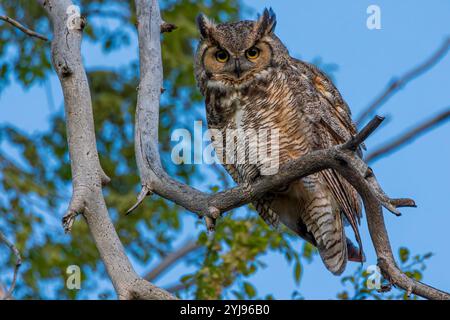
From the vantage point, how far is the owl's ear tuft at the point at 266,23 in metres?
4.73

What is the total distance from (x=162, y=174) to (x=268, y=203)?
137 centimetres

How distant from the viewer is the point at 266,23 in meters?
4.75

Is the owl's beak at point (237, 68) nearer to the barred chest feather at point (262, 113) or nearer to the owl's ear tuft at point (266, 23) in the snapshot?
the barred chest feather at point (262, 113)

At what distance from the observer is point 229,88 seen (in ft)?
15.4

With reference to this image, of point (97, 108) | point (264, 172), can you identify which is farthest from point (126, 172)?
point (264, 172)

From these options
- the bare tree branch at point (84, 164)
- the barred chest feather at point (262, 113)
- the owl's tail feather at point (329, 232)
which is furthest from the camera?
the owl's tail feather at point (329, 232)

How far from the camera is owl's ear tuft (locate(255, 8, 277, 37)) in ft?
15.5

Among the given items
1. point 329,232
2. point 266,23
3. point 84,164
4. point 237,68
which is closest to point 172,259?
point 329,232

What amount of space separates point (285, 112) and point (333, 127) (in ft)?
0.91

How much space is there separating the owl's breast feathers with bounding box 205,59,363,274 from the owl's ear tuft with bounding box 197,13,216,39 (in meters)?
0.32

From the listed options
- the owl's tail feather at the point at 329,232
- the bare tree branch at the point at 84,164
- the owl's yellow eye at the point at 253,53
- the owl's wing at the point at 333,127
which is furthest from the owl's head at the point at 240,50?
the bare tree branch at the point at 84,164

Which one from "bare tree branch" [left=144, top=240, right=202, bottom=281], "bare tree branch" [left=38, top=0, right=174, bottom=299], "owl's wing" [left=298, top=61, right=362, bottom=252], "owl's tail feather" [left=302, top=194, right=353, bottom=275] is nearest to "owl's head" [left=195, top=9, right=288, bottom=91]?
"owl's wing" [left=298, top=61, right=362, bottom=252]

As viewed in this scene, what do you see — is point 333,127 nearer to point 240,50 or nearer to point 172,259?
point 240,50

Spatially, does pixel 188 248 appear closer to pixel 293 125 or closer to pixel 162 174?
pixel 293 125
